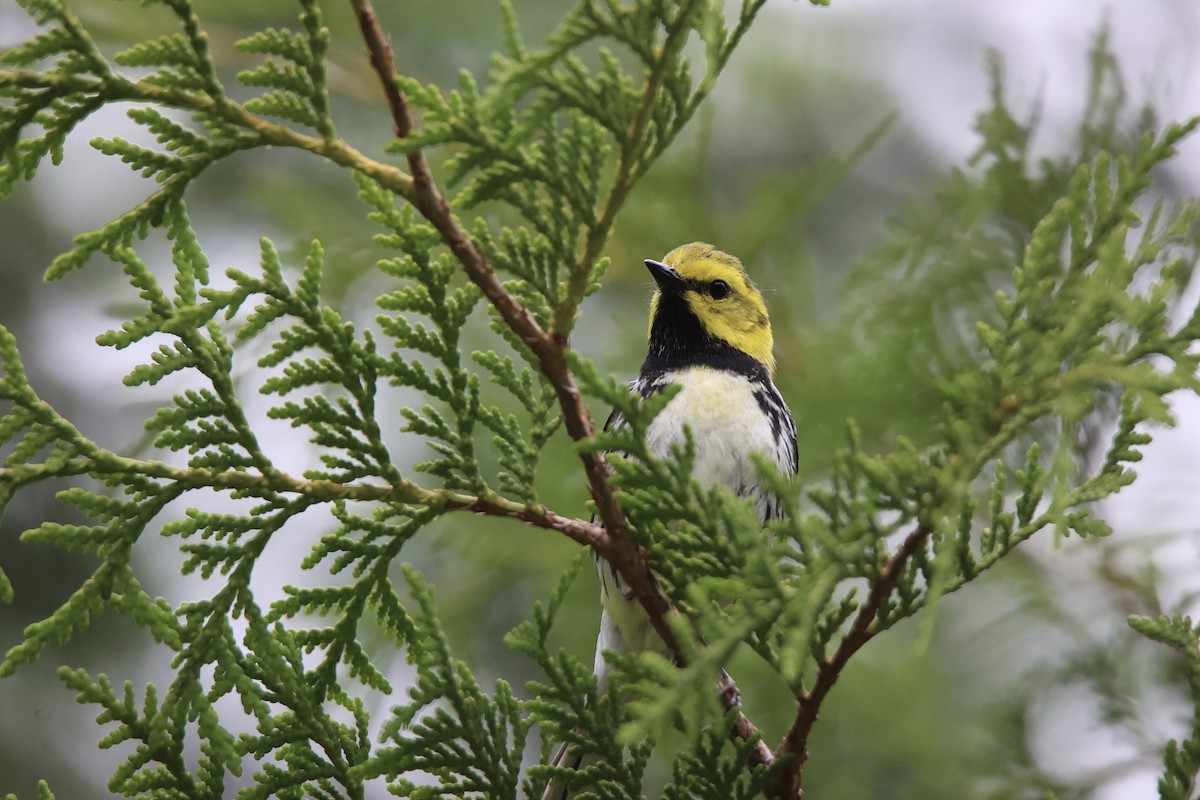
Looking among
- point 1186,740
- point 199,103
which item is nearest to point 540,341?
point 199,103

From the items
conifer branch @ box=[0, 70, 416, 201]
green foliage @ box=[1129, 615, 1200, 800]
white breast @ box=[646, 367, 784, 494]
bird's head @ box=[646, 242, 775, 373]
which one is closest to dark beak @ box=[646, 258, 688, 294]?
bird's head @ box=[646, 242, 775, 373]

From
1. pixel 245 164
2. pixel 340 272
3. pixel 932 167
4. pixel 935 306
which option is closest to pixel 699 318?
pixel 935 306

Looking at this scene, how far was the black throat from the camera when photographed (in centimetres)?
Result: 353

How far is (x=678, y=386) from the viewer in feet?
5.39

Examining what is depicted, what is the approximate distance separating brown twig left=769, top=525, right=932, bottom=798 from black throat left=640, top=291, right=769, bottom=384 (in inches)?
63.5

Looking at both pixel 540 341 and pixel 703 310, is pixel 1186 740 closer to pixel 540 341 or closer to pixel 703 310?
pixel 540 341

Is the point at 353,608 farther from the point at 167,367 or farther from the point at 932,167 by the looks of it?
the point at 932,167

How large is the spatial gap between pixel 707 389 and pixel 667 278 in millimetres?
407

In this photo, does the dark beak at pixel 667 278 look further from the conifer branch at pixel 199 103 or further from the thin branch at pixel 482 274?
the conifer branch at pixel 199 103

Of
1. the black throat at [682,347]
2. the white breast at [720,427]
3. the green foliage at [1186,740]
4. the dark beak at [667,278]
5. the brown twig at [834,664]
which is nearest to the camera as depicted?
the brown twig at [834,664]

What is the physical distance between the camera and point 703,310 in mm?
3643

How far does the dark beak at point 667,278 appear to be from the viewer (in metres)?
3.35

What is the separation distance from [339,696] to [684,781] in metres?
0.68

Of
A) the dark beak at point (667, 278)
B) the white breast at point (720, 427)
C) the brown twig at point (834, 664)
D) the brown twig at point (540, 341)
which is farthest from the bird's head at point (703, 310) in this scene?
the brown twig at point (834, 664)
